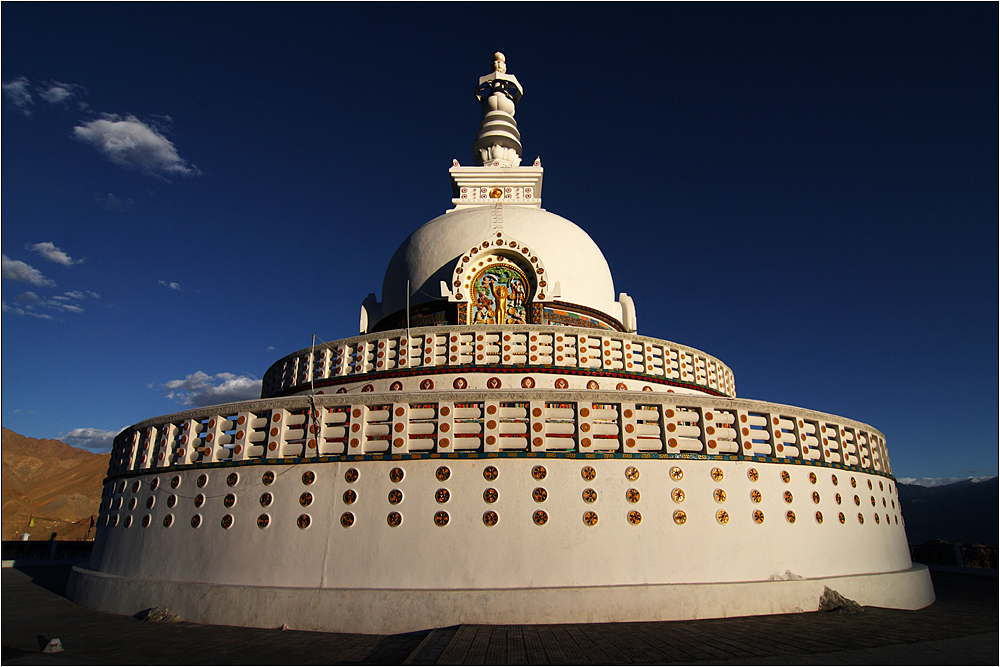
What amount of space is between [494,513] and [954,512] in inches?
2245

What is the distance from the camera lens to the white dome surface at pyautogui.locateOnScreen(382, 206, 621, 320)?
15539 millimetres

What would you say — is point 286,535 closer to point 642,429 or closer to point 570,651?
point 570,651

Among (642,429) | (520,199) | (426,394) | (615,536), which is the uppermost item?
(520,199)

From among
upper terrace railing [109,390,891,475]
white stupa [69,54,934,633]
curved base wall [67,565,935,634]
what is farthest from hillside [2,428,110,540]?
curved base wall [67,565,935,634]

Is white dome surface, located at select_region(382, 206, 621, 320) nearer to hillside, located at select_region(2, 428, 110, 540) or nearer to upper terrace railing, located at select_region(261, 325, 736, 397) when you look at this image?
upper terrace railing, located at select_region(261, 325, 736, 397)

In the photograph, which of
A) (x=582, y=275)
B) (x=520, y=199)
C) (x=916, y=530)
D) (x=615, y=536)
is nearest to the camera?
(x=615, y=536)

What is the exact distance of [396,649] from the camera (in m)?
6.10

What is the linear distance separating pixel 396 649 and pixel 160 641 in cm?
298

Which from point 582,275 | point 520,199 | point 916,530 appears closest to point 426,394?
point 582,275

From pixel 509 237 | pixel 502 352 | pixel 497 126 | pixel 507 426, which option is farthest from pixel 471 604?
pixel 497 126

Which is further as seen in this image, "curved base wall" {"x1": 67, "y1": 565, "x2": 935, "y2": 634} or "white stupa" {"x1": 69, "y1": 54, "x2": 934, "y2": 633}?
"white stupa" {"x1": 69, "y1": 54, "x2": 934, "y2": 633}

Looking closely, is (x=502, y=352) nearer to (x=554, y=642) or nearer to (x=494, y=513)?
(x=494, y=513)

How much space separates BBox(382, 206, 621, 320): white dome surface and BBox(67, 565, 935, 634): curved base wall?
8726 millimetres

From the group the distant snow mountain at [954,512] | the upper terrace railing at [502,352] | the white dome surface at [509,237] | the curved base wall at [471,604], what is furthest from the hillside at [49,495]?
the distant snow mountain at [954,512]
